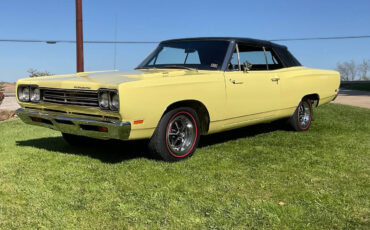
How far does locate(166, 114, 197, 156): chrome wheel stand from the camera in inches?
189

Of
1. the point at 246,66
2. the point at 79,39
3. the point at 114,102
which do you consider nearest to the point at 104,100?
the point at 114,102

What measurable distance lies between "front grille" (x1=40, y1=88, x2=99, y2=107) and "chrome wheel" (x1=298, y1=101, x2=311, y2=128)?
412 centimetres

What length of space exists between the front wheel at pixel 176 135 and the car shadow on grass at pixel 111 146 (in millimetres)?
209

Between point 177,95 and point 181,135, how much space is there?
0.59 m

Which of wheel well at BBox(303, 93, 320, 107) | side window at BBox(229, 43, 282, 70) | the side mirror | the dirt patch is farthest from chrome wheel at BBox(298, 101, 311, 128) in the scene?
the dirt patch

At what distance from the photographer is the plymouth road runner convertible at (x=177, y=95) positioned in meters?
4.24

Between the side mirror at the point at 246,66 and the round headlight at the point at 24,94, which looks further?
the side mirror at the point at 246,66

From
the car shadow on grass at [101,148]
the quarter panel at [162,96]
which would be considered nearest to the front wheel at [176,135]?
the quarter panel at [162,96]

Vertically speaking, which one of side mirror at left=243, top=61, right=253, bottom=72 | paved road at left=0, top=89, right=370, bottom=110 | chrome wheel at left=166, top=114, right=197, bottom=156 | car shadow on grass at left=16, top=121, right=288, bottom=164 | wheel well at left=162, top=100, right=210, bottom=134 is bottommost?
paved road at left=0, top=89, right=370, bottom=110

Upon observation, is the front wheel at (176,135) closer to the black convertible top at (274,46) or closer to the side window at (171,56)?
the side window at (171,56)


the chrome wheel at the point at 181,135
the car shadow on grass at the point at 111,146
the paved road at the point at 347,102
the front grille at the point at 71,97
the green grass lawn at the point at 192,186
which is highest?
the front grille at the point at 71,97

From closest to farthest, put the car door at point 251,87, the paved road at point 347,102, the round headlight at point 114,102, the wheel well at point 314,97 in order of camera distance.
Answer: the round headlight at point 114,102
the car door at point 251,87
the wheel well at point 314,97
the paved road at point 347,102

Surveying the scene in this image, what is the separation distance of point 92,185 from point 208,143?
2555mm

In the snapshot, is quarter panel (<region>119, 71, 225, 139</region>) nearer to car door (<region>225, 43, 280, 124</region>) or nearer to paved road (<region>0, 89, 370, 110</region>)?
car door (<region>225, 43, 280, 124</region>)
